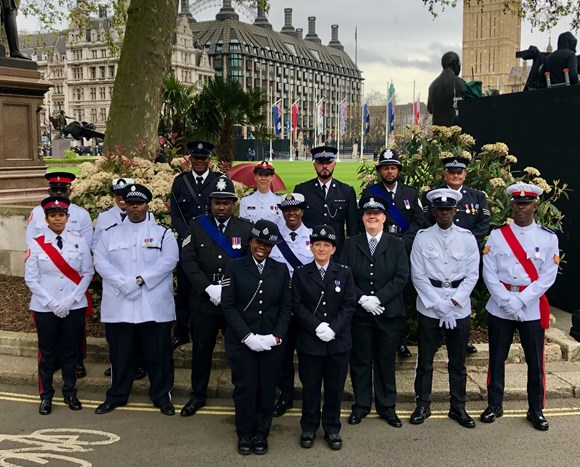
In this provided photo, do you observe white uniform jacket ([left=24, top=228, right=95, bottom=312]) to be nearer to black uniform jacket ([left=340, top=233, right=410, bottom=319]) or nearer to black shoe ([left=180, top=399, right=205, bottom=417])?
black shoe ([left=180, top=399, right=205, bottom=417])

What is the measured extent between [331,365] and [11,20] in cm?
1070

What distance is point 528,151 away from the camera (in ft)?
34.2

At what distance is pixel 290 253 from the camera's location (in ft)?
20.0

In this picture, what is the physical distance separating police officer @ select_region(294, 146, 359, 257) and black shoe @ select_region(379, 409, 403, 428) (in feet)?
6.15

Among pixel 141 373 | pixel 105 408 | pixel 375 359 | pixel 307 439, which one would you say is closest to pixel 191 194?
pixel 141 373

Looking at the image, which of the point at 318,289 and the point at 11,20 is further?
the point at 11,20

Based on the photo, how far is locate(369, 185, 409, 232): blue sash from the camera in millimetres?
6723

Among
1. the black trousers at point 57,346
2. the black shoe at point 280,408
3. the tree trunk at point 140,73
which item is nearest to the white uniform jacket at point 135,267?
the black trousers at point 57,346

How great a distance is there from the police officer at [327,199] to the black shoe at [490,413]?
2244 millimetres

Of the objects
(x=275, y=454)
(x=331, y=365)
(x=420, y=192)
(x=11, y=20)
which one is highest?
(x=11, y=20)

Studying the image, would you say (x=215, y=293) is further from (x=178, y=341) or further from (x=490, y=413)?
(x=490, y=413)

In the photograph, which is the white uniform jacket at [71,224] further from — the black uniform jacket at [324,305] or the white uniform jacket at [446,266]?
the white uniform jacket at [446,266]

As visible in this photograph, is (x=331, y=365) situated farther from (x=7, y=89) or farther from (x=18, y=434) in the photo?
(x=7, y=89)

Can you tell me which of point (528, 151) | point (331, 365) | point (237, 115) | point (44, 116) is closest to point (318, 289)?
point (331, 365)
